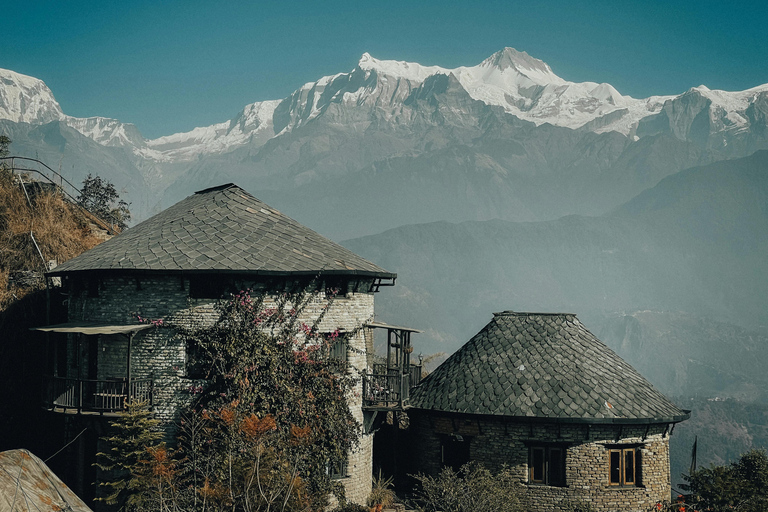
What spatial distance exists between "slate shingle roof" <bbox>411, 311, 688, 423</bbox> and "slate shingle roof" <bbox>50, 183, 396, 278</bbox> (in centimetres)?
445

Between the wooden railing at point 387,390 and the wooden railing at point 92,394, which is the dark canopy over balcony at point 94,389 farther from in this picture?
the wooden railing at point 387,390

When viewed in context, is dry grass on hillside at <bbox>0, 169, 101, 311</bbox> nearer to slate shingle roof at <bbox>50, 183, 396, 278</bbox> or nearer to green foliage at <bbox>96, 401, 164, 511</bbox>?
slate shingle roof at <bbox>50, 183, 396, 278</bbox>

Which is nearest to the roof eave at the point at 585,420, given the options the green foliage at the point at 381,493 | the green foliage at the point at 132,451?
the green foliage at the point at 381,493

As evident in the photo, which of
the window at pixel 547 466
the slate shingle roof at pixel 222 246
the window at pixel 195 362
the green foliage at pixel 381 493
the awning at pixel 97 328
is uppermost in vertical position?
the slate shingle roof at pixel 222 246

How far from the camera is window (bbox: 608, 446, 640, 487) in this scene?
23.4 meters

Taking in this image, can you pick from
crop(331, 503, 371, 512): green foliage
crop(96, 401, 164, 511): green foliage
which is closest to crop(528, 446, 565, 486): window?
crop(331, 503, 371, 512): green foliage

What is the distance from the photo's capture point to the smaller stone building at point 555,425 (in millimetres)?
23156

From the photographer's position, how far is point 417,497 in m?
25.0

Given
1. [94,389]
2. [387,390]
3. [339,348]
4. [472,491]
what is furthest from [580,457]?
[94,389]

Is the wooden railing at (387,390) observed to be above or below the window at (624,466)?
above

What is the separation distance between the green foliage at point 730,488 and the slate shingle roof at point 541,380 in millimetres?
1996

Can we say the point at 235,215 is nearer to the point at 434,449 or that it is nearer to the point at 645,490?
the point at 434,449

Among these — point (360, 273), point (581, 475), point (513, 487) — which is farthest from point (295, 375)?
point (581, 475)

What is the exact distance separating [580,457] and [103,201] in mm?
33886
